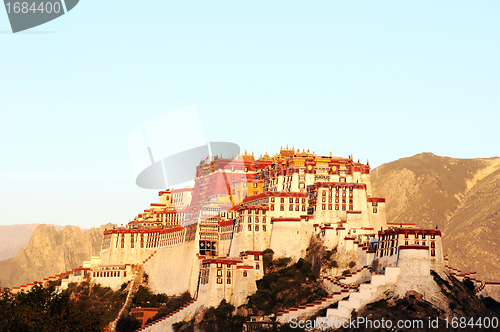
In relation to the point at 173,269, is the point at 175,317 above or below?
below

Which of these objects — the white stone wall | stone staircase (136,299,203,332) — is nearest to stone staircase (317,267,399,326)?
stone staircase (136,299,203,332)

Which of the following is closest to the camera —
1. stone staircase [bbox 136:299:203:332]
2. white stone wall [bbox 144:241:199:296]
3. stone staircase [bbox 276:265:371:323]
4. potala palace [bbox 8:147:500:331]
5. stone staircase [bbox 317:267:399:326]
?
stone staircase [bbox 317:267:399:326]

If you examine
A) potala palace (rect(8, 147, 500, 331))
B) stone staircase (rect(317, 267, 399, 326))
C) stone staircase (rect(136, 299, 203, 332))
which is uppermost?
potala palace (rect(8, 147, 500, 331))

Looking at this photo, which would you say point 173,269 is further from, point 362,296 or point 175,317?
point 362,296

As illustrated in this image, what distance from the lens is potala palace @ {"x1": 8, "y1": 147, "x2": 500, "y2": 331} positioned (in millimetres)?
109188

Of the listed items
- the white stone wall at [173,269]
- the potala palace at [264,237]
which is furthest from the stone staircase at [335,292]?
the white stone wall at [173,269]

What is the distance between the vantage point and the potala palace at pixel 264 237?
10919 centimetres

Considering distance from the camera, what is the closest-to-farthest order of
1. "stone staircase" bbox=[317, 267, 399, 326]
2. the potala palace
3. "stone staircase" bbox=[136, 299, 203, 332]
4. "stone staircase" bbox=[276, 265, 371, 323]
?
"stone staircase" bbox=[317, 267, 399, 326] < "stone staircase" bbox=[276, 265, 371, 323] < the potala palace < "stone staircase" bbox=[136, 299, 203, 332]

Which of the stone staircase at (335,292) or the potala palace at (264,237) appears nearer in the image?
the stone staircase at (335,292)

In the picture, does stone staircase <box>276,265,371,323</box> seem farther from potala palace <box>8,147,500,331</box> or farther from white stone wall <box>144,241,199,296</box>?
white stone wall <box>144,241,199,296</box>

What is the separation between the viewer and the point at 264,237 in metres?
130

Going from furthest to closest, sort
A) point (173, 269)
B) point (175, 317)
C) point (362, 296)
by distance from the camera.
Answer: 1. point (173, 269)
2. point (175, 317)
3. point (362, 296)

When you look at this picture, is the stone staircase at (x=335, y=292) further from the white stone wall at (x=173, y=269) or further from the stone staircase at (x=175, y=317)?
the white stone wall at (x=173, y=269)

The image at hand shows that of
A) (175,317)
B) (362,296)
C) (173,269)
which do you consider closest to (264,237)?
(173,269)
